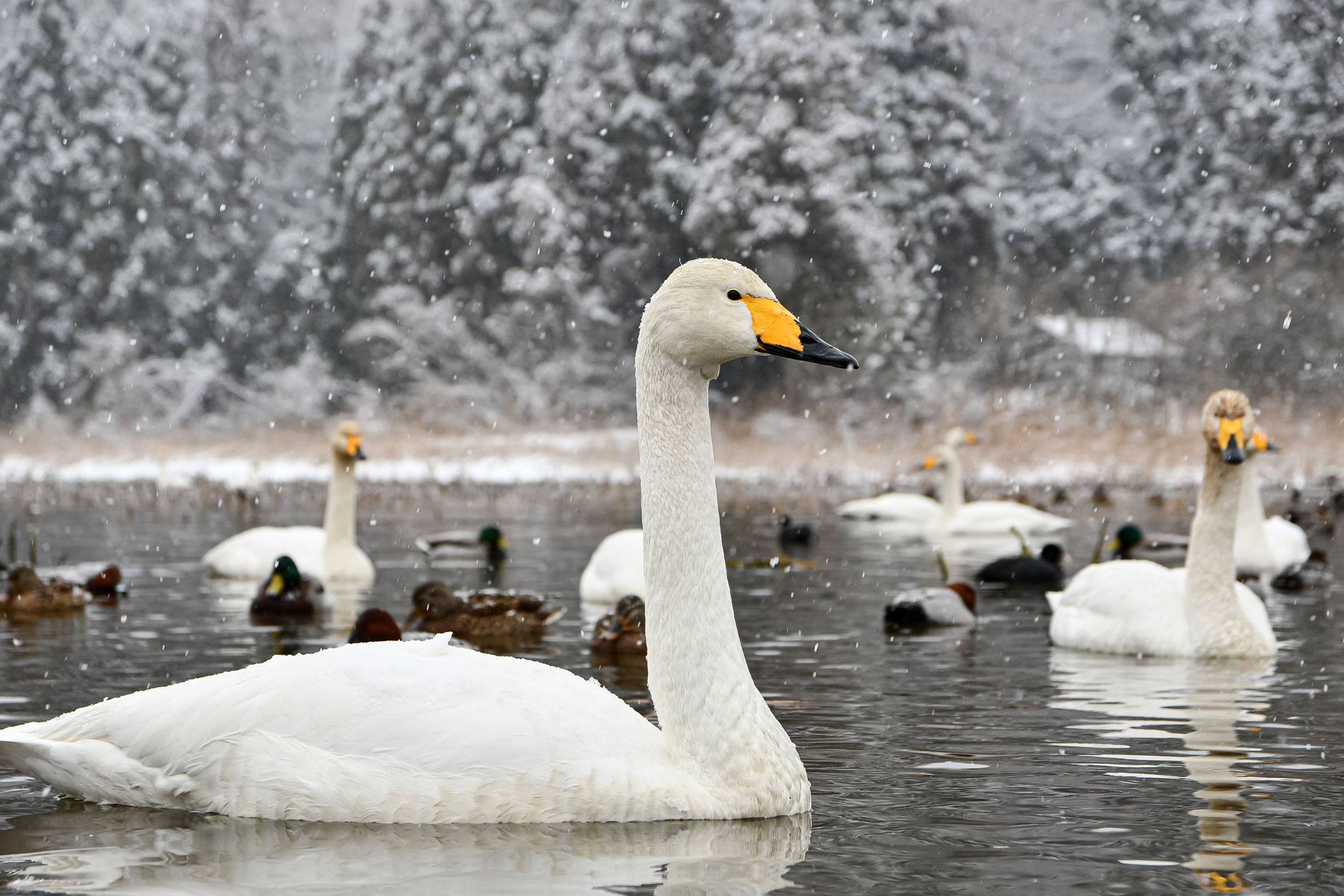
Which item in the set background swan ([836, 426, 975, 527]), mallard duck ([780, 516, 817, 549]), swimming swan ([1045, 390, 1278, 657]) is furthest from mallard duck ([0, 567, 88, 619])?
background swan ([836, 426, 975, 527])

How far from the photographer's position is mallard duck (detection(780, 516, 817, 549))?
20906mm

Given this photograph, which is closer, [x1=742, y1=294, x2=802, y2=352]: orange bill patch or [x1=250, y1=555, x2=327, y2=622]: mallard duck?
[x1=742, y1=294, x2=802, y2=352]: orange bill patch

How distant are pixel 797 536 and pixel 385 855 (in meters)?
15.5

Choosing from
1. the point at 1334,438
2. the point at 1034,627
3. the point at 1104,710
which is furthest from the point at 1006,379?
the point at 1104,710

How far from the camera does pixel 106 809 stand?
6441 mm

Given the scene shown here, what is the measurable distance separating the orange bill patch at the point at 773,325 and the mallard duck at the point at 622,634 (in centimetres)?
563

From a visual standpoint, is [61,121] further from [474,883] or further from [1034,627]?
[474,883]

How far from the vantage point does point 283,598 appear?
13.3m

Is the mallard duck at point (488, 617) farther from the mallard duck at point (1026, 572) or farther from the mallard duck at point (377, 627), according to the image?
the mallard duck at point (1026, 572)

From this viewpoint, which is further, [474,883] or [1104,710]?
[1104,710]

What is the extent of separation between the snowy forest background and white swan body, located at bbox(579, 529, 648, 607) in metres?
34.6

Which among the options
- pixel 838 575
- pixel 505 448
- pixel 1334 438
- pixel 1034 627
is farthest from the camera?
pixel 505 448

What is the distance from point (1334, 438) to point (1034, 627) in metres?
31.2

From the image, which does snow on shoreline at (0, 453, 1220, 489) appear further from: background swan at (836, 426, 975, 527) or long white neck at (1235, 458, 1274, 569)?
long white neck at (1235, 458, 1274, 569)
